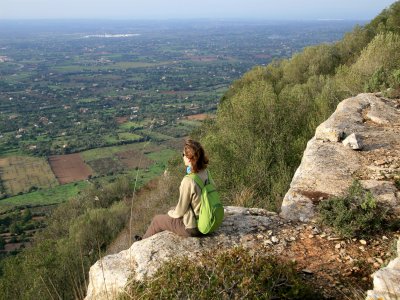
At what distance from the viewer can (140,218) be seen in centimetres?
2394

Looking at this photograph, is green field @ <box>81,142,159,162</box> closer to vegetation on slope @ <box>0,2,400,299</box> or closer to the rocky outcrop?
vegetation on slope @ <box>0,2,400,299</box>

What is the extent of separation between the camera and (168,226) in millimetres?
6219

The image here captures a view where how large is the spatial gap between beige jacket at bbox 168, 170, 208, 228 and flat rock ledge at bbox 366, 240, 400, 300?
271 centimetres

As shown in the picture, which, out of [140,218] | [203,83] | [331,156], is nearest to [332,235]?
[331,156]

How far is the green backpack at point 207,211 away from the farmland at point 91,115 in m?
1.31

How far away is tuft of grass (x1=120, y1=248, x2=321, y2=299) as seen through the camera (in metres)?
4.40

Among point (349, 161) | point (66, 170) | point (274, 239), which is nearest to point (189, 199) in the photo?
point (274, 239)

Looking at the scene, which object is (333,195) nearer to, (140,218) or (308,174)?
(308,174)

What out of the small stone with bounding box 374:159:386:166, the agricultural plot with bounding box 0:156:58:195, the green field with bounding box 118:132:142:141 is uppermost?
the small stone with bounding box 374:159:386:166

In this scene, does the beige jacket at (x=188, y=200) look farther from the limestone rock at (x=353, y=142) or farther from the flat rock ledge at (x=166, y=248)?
the limestone rock at (x=353, y=142)

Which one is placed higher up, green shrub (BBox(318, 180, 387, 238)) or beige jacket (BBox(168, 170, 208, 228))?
beige jacket (BBox(168, 170, 208, 228))

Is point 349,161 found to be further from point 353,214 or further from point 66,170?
point 66,170

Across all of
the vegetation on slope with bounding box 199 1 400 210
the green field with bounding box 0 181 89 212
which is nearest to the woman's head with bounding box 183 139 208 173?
the vegetation on slope with bounding box 199 1 400 210

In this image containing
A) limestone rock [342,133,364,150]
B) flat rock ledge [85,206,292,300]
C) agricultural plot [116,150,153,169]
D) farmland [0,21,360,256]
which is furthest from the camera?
agricultural plot [116,150,153,169]
